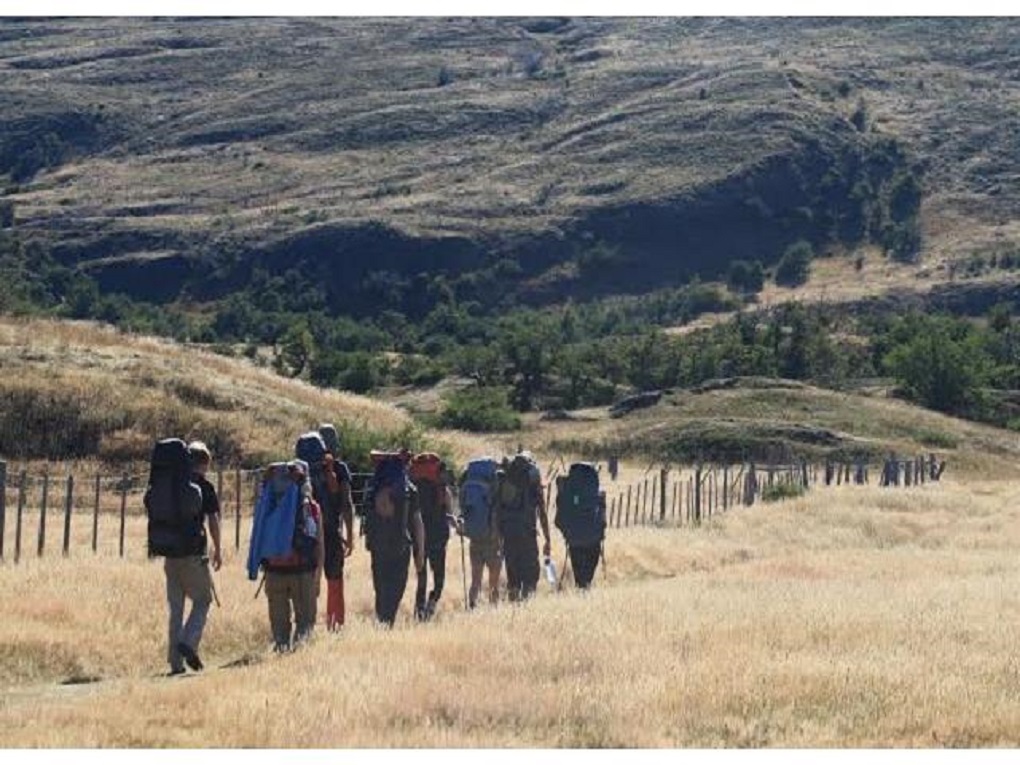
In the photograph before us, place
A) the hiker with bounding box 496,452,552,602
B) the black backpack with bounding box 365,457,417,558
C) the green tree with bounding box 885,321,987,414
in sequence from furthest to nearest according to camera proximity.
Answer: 1. the green tree with bounding box 885,321,987,414
2. the hiker with bounding box 496,452,552,602
3. the black backpack with bounding box 365,457,417,558

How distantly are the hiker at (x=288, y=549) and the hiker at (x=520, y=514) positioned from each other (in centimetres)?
391

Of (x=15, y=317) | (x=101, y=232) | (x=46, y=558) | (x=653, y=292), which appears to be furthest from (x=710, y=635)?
(x=101, y=232)

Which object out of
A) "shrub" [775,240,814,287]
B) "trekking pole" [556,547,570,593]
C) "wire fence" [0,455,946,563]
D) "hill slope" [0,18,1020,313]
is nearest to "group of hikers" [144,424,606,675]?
"trekking pole" [556,547,570,593]

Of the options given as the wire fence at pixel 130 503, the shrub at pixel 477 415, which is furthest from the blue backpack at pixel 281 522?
the shrub at pixel 477 415

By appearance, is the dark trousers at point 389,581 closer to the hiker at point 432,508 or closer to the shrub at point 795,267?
the hiker at point 432,508

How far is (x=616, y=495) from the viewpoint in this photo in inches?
1566

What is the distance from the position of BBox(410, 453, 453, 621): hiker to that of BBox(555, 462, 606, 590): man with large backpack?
6.25 ft

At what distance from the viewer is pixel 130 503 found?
3081 cm

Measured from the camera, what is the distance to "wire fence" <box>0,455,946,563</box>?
890 inches

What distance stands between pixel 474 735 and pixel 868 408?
196 feet

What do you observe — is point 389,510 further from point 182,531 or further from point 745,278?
point 745,278

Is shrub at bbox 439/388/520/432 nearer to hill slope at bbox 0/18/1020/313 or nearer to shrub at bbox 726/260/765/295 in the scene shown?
hill slope at bbox 0/18/1020/313

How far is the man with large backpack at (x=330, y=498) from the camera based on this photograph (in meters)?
15.0

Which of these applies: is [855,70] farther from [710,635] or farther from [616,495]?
[710,635]
